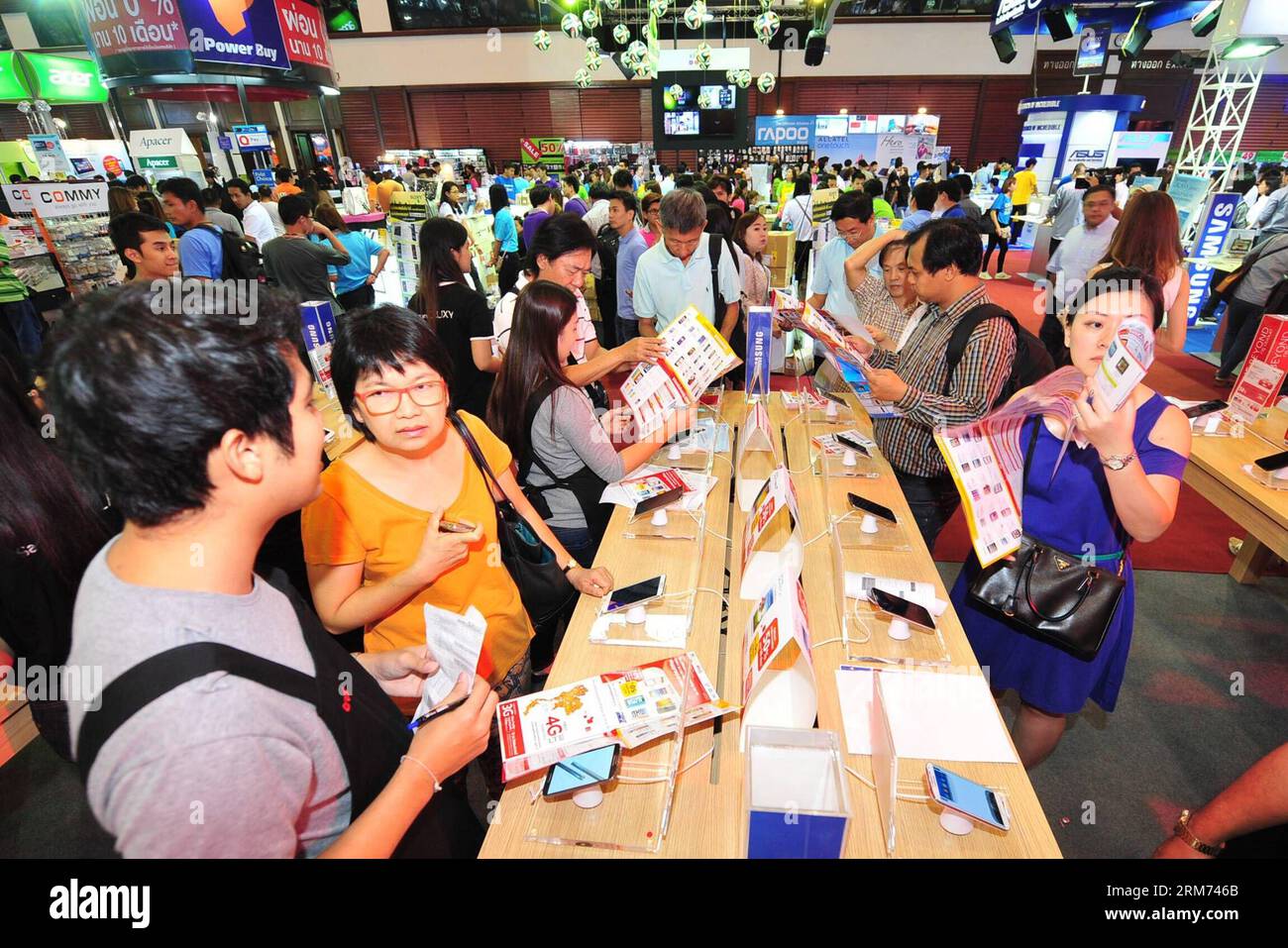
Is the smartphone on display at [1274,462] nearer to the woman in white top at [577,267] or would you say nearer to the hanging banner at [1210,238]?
the woman in white top at [577,267]

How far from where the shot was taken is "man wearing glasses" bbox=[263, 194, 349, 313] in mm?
4484

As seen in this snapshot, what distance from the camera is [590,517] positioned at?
2.18 metres

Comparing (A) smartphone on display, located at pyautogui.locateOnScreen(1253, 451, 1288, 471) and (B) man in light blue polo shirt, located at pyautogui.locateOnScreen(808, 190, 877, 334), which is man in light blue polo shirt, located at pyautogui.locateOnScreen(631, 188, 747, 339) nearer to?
(B) man in light blue polo shirt, located at pyautogui.locateOnScreen(808, 190, 877, 334)

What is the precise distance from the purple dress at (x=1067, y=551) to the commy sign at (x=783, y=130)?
14.5 m

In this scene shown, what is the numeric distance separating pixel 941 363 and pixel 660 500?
3.49 ft

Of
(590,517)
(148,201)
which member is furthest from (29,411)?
(148,201)

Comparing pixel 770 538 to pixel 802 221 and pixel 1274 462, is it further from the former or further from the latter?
pixel 802 221

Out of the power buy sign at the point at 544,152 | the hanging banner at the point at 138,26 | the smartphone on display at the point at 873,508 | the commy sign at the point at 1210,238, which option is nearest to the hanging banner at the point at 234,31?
the hanging banner at the point at 138,26

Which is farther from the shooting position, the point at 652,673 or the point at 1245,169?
the point at 1245,169

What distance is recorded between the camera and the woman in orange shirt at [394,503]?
1367 mm

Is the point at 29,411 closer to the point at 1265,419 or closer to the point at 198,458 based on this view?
the point at 198,458
